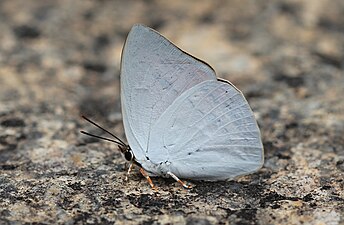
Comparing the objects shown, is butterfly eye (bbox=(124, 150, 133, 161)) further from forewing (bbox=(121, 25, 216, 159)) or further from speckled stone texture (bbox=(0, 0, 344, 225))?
speckled stone texture (bbox=(0, 0, 344, 225))

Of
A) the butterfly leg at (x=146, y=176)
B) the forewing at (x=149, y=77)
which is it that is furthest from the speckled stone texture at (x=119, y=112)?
the forewing at (x=149, y=77)

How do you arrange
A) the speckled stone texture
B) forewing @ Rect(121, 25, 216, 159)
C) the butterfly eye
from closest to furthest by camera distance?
the speckled stone texture, forewing @ Rect(121, 25, 216, 159), the butterfly eye

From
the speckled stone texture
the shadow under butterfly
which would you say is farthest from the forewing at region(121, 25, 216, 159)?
the speckled stone texture

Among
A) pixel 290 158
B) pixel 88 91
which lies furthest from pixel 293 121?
pixel 88 91

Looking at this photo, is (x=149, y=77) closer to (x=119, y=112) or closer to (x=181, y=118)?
(x=181, y=118)

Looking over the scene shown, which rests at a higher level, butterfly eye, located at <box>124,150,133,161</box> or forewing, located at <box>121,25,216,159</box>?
forewing, located at <box>121,25,216,159</box>

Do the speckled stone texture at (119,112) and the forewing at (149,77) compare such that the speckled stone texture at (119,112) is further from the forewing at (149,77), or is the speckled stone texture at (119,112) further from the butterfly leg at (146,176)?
the forewing at (149,77)

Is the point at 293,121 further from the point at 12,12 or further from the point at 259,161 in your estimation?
the point at 12,12
